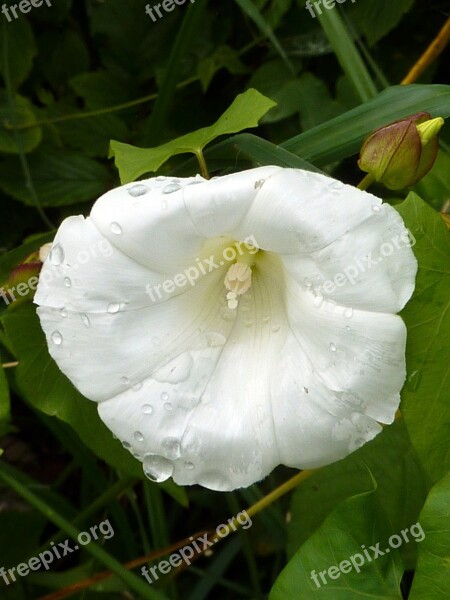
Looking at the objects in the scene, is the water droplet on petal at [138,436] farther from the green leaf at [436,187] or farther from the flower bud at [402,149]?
the green leaf at [436,187]

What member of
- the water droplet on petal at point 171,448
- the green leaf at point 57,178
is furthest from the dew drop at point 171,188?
the green leaf at point 57,178

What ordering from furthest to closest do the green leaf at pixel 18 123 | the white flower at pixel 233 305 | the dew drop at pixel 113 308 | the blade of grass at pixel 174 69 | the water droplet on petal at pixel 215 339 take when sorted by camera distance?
the green leaf at pixel 18 123
the blade of grass at pixel 174 69
the water droplet on petal at pixel 215 339
the dew drop at pixel 113 308
the white flower at pixel 233 305

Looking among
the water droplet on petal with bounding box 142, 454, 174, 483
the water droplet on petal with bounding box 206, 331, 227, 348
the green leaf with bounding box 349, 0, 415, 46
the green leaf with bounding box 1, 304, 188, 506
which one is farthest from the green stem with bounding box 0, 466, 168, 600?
the green leaf with bounding box 349, 0, 415, 46

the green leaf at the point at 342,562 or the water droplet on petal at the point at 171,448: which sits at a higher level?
the water droplet on petal at the point at 171,448

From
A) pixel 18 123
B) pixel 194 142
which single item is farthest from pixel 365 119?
pixel 18 123

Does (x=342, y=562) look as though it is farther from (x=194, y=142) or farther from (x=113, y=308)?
(x=194, y=142)

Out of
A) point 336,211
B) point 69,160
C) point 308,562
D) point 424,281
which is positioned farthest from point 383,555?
point 69,160

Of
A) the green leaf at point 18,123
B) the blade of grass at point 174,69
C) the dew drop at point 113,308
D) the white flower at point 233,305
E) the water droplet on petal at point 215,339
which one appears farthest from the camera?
the green leaf at point 18,123

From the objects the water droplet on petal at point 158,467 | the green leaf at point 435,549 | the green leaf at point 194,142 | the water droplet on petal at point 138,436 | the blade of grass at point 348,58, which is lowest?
the green leaf at point 435,549
